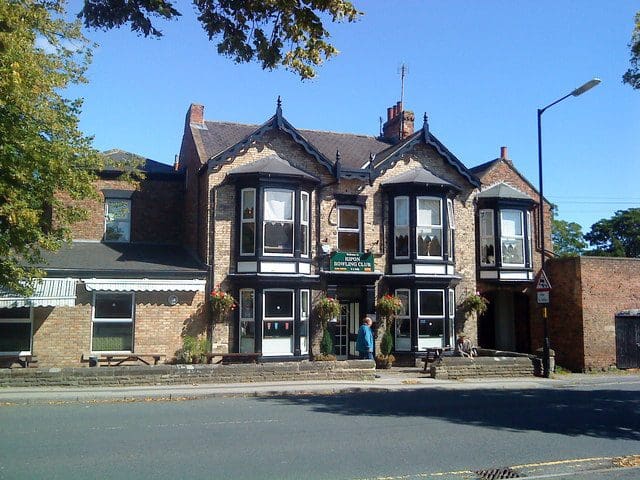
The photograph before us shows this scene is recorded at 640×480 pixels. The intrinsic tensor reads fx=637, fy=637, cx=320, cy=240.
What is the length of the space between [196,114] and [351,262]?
28.2 feet

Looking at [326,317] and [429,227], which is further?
[429,227]

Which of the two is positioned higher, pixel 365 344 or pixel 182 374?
pixel 365 344

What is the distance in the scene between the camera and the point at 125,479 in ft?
24.6

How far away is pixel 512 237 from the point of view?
981 inches

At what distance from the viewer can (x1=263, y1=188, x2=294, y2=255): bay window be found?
2089cm

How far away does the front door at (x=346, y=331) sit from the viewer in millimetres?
22828

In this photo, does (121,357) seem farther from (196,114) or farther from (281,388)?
(196,114)

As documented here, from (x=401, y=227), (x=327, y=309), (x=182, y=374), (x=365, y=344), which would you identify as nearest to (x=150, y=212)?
(x=327, y=309)

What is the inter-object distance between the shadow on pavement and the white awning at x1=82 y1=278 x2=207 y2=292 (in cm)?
611

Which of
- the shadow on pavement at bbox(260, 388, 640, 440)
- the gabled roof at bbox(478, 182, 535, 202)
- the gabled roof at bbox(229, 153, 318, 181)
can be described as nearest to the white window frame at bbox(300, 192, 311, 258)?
the gabled roof at bbox(229, 153, 318, 181)

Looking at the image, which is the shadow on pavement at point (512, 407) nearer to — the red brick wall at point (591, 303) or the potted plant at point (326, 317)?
the potted plant at point (326, 317)

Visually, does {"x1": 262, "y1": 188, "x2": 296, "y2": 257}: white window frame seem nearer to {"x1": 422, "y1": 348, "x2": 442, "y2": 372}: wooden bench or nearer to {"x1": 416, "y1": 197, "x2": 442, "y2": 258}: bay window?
{"x1": 416, "y1": 197, "x2": 442, "y2": 258}: bay window

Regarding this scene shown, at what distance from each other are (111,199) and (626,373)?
64.8 feet

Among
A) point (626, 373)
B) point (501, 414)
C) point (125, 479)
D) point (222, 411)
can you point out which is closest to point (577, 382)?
point (626, 373)
